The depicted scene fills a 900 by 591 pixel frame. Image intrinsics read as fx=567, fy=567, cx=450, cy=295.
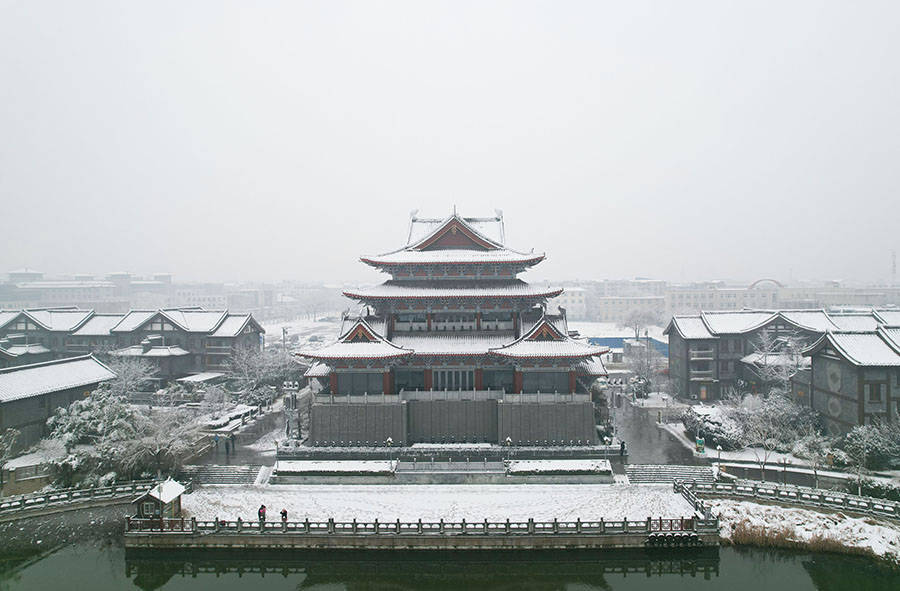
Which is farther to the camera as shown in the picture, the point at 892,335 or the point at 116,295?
the point at 116,295

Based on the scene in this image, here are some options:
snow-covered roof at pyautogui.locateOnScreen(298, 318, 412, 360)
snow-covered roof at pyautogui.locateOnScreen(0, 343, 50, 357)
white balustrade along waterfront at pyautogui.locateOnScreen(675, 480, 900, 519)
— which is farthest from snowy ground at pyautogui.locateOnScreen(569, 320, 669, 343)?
snow-covered roof at pyautogui.locateOnScreen(0, 343, 50, 357)

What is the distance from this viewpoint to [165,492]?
25844mm

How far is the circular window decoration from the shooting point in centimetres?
3416

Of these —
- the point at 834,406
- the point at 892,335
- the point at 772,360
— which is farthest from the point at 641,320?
the point at 834,406

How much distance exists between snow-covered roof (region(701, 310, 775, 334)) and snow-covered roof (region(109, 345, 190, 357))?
49099mm

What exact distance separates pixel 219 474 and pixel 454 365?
1465cm

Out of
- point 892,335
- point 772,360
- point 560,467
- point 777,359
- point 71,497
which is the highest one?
point 892,335

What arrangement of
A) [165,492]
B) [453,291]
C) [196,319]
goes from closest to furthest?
[165,492], [453,291], [196,319]

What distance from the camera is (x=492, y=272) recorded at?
3700 cm

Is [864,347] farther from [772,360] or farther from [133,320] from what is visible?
[133,320]

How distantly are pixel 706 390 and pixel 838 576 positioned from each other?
87.4 feet

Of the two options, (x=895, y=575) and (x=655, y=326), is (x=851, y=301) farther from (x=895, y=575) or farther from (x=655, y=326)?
(x=895, y=575)

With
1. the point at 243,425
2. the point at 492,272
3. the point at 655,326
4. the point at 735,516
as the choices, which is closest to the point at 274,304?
the point at 655,326

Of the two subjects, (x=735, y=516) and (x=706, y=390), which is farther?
(x=706, y=390)
